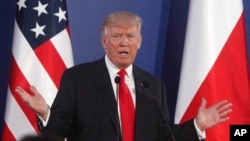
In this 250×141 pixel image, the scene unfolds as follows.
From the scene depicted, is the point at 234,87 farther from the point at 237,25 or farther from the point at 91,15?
the point at 91,15

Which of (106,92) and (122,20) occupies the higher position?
(122,20)

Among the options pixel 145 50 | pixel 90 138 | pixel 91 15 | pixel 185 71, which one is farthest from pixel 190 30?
pixel 90 138

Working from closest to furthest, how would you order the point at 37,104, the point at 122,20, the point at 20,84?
the point at 37,104, the point at 122,20, the point at 20,84

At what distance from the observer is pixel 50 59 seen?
107 inches

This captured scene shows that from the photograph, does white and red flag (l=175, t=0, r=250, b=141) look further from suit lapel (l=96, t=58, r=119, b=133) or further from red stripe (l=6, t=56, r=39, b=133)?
suit lapel (l=96, t=58, r=119, b=133)

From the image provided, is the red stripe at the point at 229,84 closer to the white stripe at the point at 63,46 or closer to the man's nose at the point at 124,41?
the white stripe at the point at 63,46

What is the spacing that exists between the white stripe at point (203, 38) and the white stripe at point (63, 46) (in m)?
0.60

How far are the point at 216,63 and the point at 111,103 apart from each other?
1011mm

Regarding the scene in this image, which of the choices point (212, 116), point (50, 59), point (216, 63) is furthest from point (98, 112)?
point (216, 63)

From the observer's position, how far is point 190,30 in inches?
111

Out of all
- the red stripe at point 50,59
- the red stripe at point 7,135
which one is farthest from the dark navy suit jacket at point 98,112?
the red stripe at point 7,135

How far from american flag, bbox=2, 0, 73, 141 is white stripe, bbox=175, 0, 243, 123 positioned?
0.66 meters

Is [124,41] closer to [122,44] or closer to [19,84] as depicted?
[122,44]

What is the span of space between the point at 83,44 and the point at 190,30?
25.4 inches
